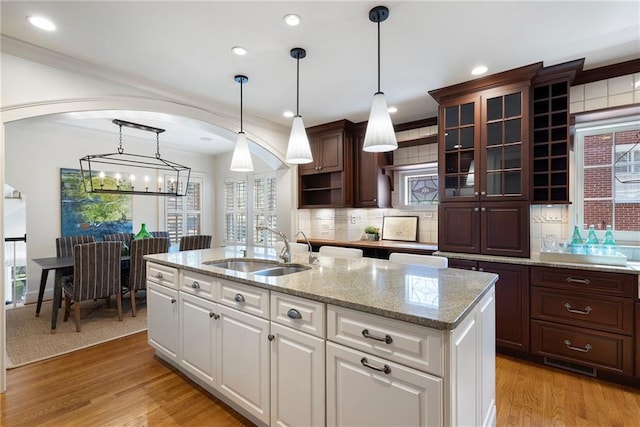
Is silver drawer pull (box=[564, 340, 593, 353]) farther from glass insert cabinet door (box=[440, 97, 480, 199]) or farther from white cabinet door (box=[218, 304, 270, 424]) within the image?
white cabinet door (box=[218, 304, 270, 424])

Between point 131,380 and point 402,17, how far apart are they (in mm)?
3383

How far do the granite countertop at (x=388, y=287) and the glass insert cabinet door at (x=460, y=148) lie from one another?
1.35 m

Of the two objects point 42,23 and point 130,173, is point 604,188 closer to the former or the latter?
point 42,23

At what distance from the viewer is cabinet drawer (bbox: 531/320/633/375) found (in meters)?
2.25

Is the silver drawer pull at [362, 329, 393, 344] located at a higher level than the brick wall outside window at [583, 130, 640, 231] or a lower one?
lower

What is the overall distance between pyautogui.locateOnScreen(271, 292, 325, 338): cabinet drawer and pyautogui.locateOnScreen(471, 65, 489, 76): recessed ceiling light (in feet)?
8.42

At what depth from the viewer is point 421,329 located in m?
1.18

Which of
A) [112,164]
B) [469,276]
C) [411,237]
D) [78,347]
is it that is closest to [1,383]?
[78,347]

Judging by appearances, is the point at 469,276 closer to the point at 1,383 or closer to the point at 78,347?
the point at 1,383

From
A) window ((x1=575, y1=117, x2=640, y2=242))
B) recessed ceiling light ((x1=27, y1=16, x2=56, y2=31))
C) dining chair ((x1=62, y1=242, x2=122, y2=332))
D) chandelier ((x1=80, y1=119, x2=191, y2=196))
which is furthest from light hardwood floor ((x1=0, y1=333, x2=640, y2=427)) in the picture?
chandelier ((x1=80, y1=119, x2=191, y2=196))

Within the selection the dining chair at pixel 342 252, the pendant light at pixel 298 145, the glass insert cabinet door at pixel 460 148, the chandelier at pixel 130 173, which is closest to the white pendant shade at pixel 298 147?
the pendant light at pixel 298 145

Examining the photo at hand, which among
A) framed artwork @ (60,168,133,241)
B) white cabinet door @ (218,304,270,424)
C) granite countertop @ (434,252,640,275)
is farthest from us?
framed artwork @ (60,168,133,241)

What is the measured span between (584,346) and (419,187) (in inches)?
94.6

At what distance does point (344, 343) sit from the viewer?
140 cm
